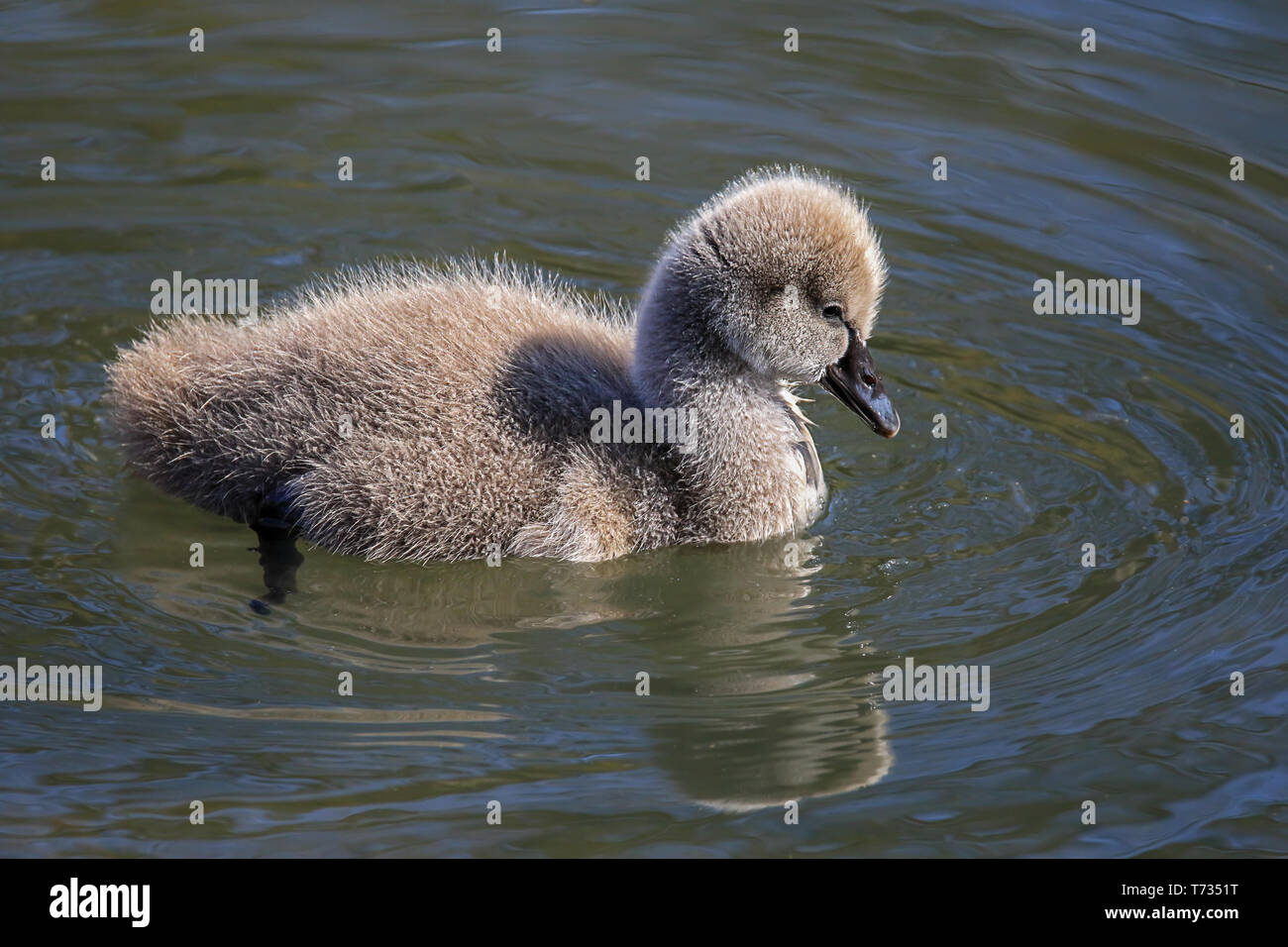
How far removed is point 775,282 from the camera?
5.59 metres

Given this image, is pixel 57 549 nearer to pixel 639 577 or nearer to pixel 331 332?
pixel 331 332

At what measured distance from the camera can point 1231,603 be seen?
18.1ft

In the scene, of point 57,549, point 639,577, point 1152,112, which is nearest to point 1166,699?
point 639,577

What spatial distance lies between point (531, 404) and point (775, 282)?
89 centimetres

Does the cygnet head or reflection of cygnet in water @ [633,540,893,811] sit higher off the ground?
the cygnet head

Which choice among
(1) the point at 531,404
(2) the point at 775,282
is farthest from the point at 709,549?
(2) the point at 775,282

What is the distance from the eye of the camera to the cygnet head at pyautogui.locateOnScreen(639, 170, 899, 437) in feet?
18.2

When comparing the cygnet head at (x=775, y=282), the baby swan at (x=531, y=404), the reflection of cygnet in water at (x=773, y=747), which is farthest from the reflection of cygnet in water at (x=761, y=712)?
the cygnet head at (x=775, y=282)

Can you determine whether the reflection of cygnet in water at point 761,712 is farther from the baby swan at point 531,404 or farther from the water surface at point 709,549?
the baby swan at point 531,404

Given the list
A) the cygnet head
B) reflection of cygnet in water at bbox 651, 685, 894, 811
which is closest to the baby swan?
the cygnet head

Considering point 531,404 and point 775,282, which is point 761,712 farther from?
point 775,282

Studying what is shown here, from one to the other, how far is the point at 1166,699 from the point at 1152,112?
4536 millimetres

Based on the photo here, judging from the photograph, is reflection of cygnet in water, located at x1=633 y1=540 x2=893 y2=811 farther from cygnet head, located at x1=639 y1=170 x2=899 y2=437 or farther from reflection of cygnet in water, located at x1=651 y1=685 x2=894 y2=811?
cygnet head, located at x1=639 y1=170 x2=899 y2=437

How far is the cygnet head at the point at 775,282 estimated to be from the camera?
5.54 meters
